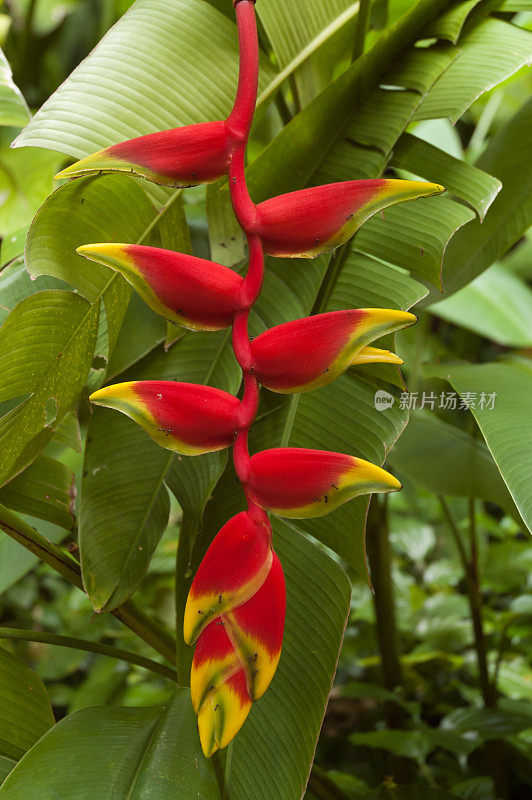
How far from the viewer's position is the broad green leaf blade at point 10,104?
0.51m

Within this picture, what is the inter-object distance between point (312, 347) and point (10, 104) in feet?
1.33

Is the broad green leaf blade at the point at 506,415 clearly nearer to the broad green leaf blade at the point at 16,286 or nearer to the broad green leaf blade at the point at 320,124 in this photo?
the broad green leaf blade at the point at 320,124

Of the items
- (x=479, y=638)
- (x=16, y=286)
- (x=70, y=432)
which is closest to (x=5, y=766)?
(x=70, y=432)

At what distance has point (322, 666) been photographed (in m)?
0.41

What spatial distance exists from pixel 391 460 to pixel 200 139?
59 cm

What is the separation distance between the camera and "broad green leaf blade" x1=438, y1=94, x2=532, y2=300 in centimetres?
65

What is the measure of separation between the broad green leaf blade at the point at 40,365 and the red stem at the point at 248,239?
19 centimetres

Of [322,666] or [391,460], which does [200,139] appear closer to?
[322,666]

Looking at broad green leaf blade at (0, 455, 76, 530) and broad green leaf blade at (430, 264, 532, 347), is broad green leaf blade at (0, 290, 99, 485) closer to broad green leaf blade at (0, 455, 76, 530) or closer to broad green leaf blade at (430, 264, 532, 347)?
broad green leaf blade at (0, 455, 76, 530)

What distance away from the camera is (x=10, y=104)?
52 cm

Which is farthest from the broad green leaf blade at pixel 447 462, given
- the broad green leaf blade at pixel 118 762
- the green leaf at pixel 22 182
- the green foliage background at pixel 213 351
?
the green leaf at pixel 22 182

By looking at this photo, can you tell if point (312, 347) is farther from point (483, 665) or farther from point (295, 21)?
point (483, 665)

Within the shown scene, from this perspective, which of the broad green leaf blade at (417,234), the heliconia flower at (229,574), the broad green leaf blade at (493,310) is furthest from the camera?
the broad green leaf blade at (493,310)

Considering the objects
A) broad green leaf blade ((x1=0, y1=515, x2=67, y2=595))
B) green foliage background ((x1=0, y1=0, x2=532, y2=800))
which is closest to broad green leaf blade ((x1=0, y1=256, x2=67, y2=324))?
green foliage background ((x1=0, y1=0, x2=532, y2=800))
